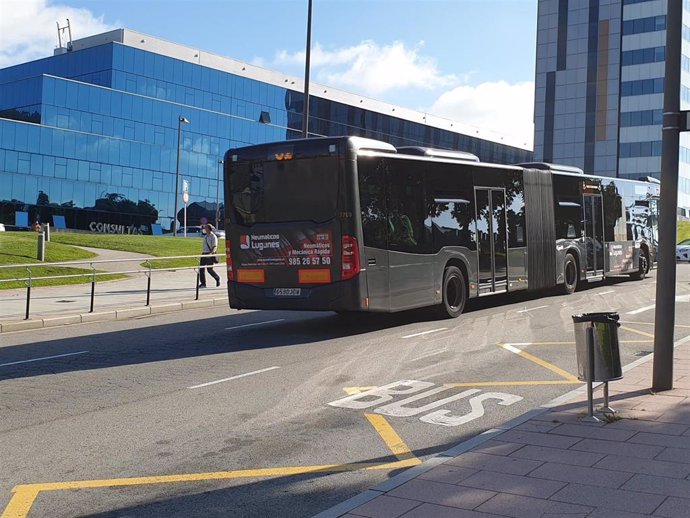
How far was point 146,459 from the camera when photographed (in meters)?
5.85

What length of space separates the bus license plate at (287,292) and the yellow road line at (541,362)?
11.3ft

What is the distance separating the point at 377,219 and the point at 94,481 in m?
8.27

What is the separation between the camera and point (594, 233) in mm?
21703

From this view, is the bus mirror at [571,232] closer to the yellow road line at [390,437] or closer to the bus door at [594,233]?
the bus door at [594,233]

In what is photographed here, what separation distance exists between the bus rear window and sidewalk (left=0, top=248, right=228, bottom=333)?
4.60 metres

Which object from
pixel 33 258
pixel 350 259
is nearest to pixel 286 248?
pixel 350 259

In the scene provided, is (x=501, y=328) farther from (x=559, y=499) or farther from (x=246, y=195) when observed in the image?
(x=559, y=499)

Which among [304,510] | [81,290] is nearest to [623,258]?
[81,290]

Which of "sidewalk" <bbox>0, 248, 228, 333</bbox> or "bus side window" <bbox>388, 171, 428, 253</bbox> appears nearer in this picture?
"bus side window" <bbox>388, 171, 428, 253</bbox>

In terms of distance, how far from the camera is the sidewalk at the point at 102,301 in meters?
15.5

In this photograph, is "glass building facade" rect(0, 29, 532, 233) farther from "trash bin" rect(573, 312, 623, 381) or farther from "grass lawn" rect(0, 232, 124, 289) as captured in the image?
"trash bin" rect(573, 312, 623, 381)

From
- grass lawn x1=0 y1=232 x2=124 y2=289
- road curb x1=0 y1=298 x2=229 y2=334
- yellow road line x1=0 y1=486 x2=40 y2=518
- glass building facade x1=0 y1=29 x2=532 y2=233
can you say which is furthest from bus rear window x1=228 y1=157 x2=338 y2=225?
glass building facade x1=0 y1=29 x2=532 y2=233

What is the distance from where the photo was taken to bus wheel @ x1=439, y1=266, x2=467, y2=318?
1495 centimetres

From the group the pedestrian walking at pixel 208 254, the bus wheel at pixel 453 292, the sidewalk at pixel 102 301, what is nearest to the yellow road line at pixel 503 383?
the bus wheel at pixel 453 292
